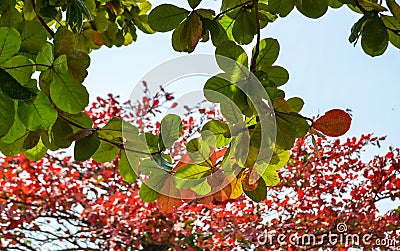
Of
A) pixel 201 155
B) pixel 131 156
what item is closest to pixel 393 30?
pixel 201 155

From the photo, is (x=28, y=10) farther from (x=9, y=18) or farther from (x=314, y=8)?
(x=314, y=8)

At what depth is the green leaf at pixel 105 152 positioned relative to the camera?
826 mm

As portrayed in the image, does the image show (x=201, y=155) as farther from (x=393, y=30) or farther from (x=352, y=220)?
(x=352, y=220)

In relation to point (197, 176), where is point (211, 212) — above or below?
above

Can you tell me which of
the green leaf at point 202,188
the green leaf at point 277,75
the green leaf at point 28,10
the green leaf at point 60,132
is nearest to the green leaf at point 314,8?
the green leaf at point 277,75

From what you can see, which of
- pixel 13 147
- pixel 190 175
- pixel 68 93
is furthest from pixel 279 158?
pixel 13 147

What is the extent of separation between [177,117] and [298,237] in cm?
285

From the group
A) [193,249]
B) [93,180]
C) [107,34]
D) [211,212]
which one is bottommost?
[107,34]

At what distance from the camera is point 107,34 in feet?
4.33

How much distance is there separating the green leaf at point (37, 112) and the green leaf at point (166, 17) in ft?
0.81

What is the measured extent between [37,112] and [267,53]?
37 cm

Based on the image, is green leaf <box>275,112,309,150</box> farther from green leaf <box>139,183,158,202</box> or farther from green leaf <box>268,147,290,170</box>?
green leaf <box>139,183,158,202</box>

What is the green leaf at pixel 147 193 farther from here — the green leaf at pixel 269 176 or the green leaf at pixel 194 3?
the green leaf at pixel 194 3

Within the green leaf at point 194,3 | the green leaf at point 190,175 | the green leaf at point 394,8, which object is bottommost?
the green leaf at point 190,175
